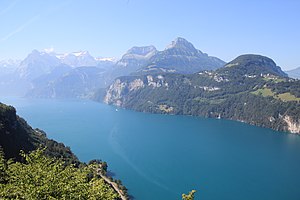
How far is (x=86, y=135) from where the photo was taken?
4791 inches

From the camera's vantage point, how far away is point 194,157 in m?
89.1

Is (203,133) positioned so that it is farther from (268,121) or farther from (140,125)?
(268,121)

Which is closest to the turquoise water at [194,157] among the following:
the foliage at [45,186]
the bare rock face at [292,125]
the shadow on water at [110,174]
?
the shadow on water at [110,174]

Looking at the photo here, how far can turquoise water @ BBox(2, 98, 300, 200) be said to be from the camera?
6400 cm

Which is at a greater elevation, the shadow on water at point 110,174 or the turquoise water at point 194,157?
the turquoise water at point 194,157

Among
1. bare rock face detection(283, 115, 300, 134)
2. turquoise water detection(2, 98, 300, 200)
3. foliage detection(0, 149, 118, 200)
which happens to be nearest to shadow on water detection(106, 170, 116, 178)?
turquoise water detection(2, 98, 300, 200)

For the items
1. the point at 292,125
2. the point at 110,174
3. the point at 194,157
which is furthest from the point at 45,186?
the point at 292,125

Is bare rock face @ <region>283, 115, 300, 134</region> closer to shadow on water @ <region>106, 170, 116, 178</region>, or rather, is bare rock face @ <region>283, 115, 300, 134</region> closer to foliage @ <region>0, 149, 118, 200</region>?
shadow on water @ <region>106, 170, 116, 178</region>

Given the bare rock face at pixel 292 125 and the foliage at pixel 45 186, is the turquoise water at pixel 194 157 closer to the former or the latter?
the bare rock face at pixel 292 125

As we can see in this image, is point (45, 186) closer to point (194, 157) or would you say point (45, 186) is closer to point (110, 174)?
point (110, 174)

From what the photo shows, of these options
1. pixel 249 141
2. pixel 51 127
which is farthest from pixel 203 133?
pixel 51 127

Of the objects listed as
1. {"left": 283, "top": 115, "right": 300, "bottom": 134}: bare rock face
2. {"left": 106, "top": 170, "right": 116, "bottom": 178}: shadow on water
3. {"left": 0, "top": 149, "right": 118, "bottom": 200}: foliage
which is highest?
{"left": 283, "top": 115, "right": 300, "bottom": 134}: bare rock face

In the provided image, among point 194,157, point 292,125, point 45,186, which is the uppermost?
point 292,125

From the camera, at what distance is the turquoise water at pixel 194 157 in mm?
64000
